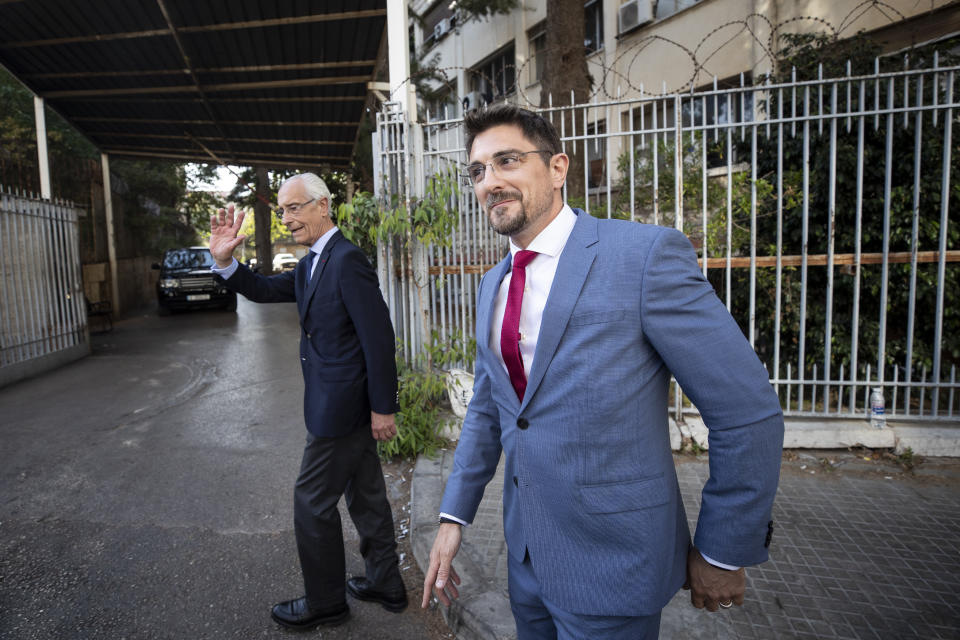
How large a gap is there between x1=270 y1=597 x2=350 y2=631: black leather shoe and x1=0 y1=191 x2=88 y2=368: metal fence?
25.2 feet

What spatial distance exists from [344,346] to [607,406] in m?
1.78

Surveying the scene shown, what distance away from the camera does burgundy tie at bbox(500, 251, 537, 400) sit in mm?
1643

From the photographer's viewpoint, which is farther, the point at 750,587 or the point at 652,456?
the point at 750,587

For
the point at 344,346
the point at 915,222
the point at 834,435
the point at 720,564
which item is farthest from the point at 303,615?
the point at 915,222

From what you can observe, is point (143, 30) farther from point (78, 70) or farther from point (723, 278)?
point (723, 278)

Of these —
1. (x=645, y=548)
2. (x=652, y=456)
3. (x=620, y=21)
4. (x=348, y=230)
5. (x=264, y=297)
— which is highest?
(x=620, y=21)

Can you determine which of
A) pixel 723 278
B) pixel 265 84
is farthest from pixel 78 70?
pixel 723 278

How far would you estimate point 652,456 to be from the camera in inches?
59.5

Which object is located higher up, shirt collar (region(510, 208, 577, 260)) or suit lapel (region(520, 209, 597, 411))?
shirt collar (region(510, 208, 577, 260))

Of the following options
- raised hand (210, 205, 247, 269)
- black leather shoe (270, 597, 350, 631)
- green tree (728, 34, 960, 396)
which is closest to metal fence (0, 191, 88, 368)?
raised hand (210, 205, 247, 269)

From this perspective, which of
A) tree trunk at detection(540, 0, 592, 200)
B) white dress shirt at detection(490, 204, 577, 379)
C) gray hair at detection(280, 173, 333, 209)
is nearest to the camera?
white dress shirt at detection(490, 204, 577, 379)

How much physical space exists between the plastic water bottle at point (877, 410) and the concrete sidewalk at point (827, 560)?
34 centimetres

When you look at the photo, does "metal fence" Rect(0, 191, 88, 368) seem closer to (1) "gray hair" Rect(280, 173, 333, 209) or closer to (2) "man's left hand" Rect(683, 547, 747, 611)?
(1) "gray hair" Rect(280, 173, 333, 209)

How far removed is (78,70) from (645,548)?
12.4m
